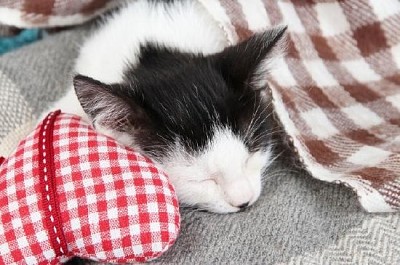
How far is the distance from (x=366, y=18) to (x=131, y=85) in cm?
61

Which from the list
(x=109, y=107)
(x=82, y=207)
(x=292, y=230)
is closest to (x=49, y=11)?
(x=109, y=107)

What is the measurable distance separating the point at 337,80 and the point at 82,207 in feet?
2.19

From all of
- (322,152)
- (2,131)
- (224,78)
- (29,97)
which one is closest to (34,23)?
(29,97)

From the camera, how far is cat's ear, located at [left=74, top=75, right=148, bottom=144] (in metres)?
0.83

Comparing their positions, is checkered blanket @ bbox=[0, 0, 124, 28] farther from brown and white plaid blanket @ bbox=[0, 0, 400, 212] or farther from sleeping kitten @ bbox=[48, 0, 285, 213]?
sleeping kitten @ bbox=[48, 0, 285, 213]

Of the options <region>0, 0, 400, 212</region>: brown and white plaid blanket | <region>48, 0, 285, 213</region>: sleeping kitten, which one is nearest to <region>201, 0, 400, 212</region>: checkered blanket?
<region>0, 0, 400, 212</region>: brown and white plaid blanket

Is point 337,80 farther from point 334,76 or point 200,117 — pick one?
point 200,117

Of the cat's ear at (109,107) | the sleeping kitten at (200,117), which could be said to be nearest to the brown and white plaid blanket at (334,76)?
the sleeping kitten at (200,117)

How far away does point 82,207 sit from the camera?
824 millimetres

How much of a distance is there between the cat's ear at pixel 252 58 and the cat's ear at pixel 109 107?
0.56 feet

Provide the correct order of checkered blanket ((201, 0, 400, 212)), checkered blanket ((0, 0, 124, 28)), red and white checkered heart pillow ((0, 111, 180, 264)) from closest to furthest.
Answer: red and white checkered heart pillow ((0, 111, 180, 264)) < checkered blanket ((201, 0, 400, 212)) < checkered blanket ((0, 0, 124, 28))

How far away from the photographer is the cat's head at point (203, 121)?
913 mm

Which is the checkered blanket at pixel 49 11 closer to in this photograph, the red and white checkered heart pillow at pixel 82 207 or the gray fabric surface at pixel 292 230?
the gray fabric surface at pixel 292 230

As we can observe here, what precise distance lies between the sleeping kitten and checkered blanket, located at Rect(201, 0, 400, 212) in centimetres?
11
